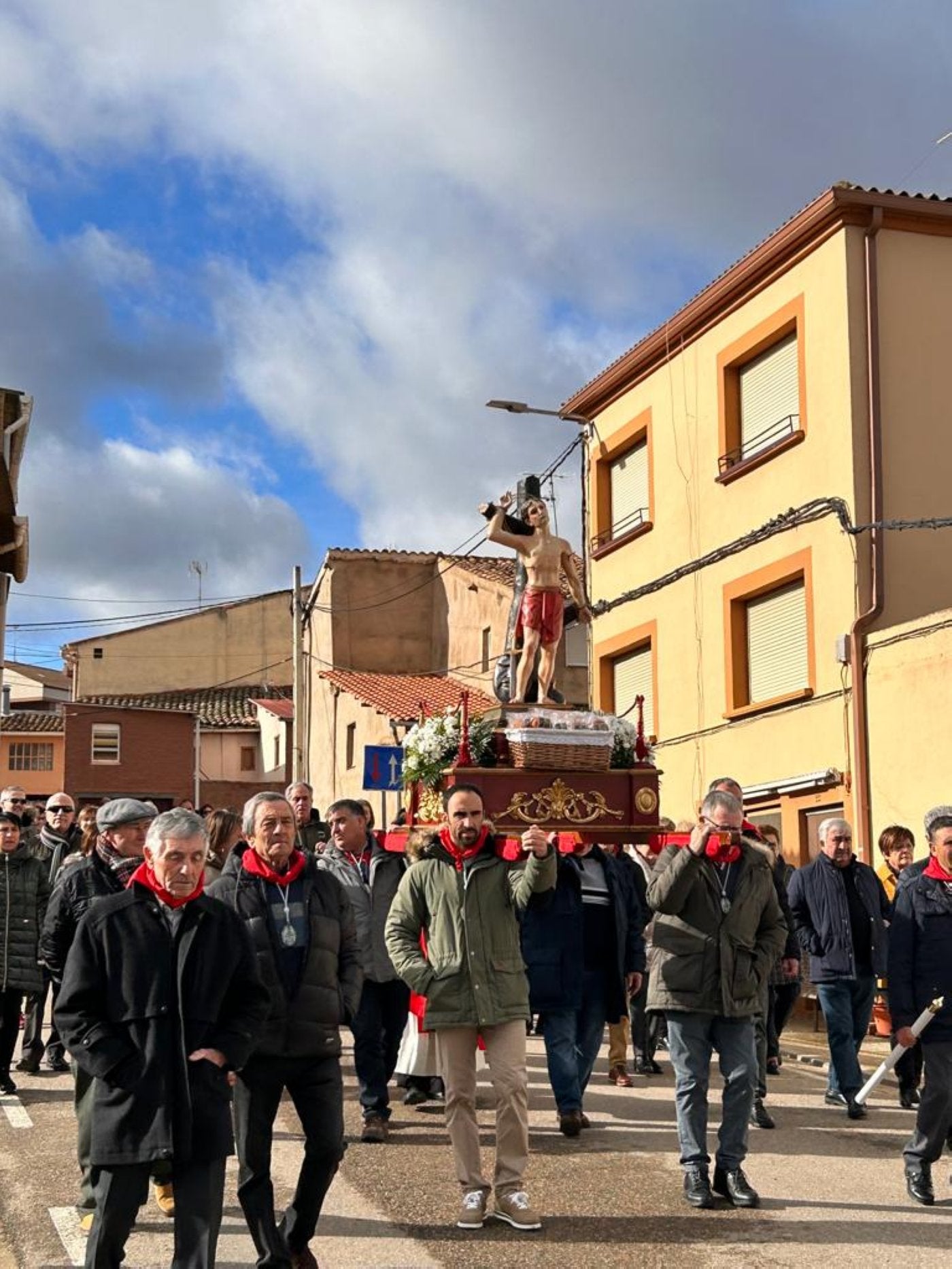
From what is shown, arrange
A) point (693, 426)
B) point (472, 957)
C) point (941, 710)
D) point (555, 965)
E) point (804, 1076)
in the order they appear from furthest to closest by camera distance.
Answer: point (693, 426) → point (941, 710) → point (804, 1076) → point (555, 965) → point (472, 957)

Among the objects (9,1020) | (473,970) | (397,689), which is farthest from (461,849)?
(397,689)

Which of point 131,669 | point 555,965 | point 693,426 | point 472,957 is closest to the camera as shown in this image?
point 472,957

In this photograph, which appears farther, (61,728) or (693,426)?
(61,728)

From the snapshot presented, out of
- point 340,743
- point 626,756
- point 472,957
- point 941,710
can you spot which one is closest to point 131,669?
point 340,743

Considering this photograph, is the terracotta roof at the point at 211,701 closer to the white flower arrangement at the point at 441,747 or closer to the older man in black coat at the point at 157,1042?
the white flower arrangement at the point at 441,747

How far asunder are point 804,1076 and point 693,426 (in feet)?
36.3

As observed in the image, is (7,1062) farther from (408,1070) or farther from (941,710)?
(941,710)

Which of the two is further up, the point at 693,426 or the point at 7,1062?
the point at 693,426

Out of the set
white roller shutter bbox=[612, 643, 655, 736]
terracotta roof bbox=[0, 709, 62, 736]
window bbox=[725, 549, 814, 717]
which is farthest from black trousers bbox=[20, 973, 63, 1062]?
terracotta roof bbox=[0, 709, 62, 736]

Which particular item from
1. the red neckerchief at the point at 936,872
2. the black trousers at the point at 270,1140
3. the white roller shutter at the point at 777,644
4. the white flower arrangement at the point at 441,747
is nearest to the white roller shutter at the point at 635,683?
the white roller shutter at the point at 777,644

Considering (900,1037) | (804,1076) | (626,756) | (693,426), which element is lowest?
(804,1076)

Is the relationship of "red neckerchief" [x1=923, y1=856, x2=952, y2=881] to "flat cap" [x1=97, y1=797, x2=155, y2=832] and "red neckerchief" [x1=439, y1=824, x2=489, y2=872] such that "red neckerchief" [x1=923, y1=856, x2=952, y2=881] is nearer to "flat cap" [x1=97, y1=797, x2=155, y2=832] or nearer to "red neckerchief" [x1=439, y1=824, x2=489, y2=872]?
"red neckerchief" [x1=439, y1=824, x2=489, y2=872]

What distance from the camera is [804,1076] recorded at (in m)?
12.1

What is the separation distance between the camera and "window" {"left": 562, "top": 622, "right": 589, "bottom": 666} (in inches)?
1184
